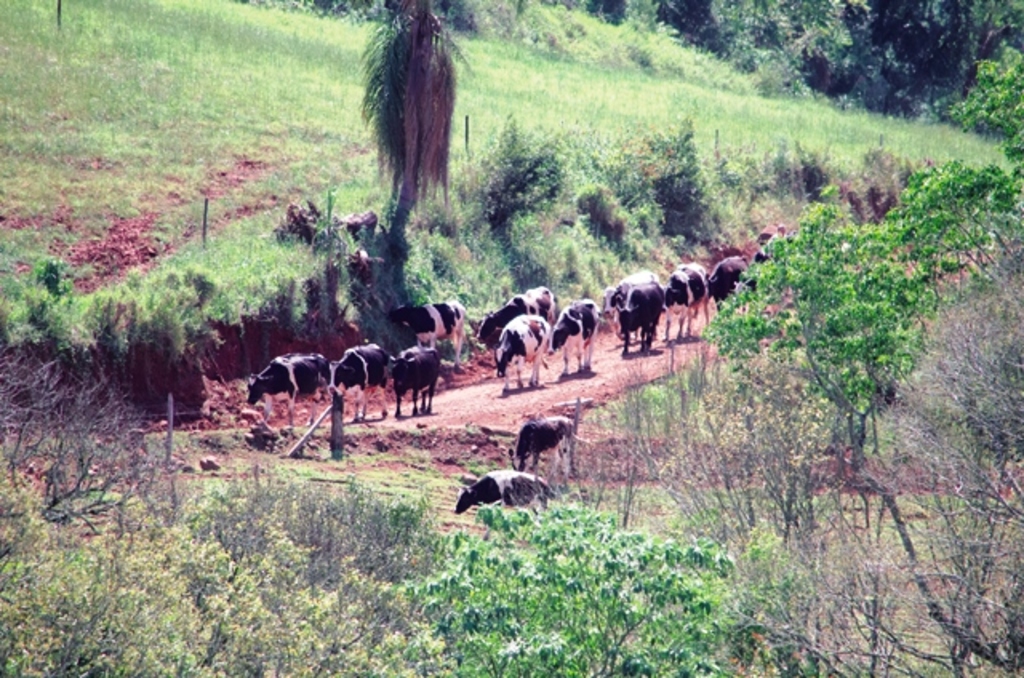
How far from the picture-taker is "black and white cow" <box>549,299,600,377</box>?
1171 inches

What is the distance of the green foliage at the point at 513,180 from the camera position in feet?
117

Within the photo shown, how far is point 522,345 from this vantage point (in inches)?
1123

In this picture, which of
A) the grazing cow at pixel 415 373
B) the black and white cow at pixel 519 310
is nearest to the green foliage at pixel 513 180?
the black and white cow at pixel 519 310

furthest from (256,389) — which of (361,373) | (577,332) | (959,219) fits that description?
(959,219)

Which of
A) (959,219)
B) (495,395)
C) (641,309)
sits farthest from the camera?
(641,309)

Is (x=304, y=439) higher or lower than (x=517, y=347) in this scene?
lower

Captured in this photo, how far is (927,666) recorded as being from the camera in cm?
1521

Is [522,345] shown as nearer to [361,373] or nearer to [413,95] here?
[361,373]

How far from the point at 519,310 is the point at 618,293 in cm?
249

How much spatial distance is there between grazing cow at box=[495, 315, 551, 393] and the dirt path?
389mm

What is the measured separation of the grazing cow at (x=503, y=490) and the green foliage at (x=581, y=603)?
262 inches

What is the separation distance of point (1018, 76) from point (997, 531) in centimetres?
863

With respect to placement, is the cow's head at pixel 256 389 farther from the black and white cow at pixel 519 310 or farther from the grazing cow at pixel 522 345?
the black and white cow at pixel 519 310

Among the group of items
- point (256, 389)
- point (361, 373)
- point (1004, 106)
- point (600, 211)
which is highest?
point (1004, 106)
